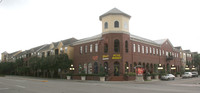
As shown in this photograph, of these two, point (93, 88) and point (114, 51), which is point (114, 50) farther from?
point (93, 88)

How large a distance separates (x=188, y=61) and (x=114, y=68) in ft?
143

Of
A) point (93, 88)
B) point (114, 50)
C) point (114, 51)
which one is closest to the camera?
point (93, 88)

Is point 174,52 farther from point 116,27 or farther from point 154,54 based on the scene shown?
point 116,27

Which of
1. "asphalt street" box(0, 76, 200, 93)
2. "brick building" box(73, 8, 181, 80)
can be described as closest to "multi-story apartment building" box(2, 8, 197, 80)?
"brick building" box(73, 8, 181, 80)

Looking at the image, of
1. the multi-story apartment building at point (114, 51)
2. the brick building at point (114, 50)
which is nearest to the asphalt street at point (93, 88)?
the brick building at point (114, 50)

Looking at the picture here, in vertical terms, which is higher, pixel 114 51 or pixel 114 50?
pixel 114 50

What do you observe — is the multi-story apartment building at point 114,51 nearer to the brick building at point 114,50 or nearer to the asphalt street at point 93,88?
the brick building at point 114,50

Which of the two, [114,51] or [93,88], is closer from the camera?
[93,88]

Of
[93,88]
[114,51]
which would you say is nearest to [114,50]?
[114,51]

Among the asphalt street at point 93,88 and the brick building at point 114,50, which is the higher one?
the brick building at point 114,50

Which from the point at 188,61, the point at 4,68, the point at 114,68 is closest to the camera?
the point at 114,68

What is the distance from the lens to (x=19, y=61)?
68.1 meters

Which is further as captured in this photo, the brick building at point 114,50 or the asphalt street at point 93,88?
the brick building at point 114,50

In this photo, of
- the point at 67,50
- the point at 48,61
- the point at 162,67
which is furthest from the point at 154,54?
the point at 48,61
